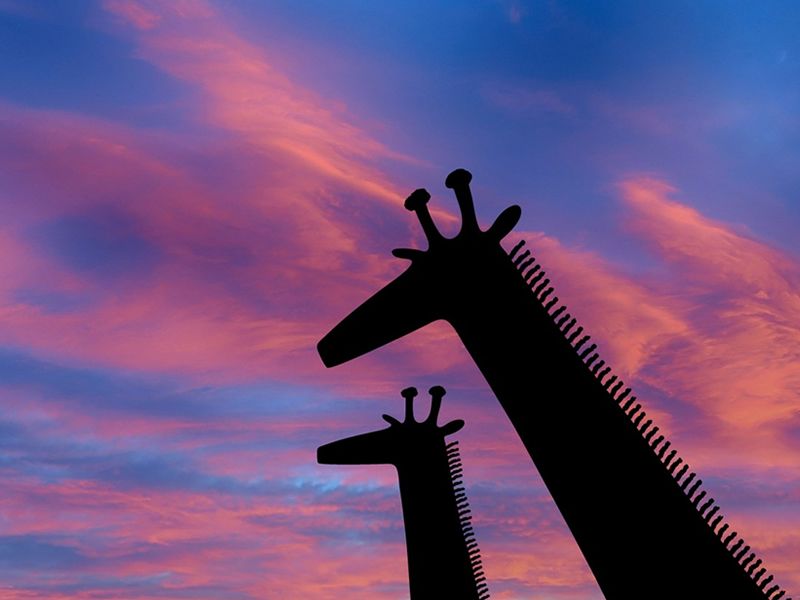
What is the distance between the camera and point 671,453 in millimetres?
7590

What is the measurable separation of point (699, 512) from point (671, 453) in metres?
0.56

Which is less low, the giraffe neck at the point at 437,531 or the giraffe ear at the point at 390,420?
the giraffe ear at the point at 390,420

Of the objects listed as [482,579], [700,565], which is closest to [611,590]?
[700,565]

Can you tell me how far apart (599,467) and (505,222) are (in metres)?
2.75

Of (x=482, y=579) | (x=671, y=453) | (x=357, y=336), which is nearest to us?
(x=671, y=453)

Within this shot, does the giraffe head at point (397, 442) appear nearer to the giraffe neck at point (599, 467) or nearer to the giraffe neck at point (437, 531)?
the giraffe neck at point (437, 531)

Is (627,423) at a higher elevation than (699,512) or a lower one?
higher

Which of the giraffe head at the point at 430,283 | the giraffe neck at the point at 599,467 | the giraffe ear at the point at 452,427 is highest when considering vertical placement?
the giraffe ear at the point at 452,427

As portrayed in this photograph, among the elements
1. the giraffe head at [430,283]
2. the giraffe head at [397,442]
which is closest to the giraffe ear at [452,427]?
the giraffe head at [397,442]

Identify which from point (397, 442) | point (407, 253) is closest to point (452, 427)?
point (397, 442)

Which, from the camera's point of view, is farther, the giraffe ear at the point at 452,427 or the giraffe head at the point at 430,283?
the giraffe ear at the point at 452,427

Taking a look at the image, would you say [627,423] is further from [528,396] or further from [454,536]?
[454,536]

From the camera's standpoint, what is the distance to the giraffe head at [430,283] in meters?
8.80

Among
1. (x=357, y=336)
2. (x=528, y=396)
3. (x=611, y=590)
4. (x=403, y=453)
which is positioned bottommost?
(x=611, y=590)
